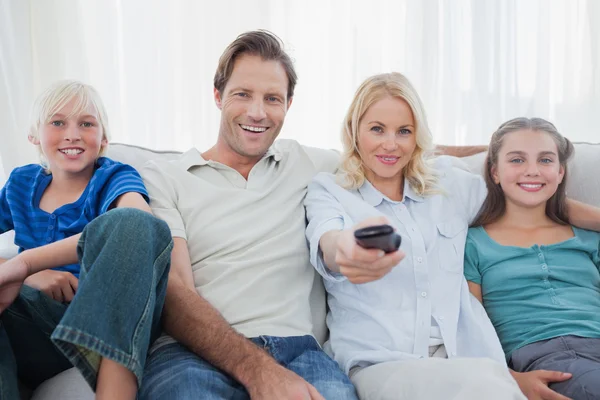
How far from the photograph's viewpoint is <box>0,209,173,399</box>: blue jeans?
3.31 ft

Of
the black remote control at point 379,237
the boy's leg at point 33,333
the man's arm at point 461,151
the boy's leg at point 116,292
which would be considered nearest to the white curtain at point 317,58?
the man's arm at point 461,151

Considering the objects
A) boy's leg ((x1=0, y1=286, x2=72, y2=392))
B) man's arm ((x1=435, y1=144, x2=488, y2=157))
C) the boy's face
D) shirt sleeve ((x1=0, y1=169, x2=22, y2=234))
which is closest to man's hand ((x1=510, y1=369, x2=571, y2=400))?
man's arm ((x1=435, y1=144, x2=488, y2=157))

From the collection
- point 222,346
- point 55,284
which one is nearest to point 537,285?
point 222,346

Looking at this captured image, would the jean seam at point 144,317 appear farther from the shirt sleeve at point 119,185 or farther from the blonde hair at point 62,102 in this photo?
the blonde hair at point 62,102

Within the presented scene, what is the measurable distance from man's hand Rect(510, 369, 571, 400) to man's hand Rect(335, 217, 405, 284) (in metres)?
0.48

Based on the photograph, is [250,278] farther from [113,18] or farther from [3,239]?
[113,18]

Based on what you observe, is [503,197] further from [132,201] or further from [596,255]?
[132,201]

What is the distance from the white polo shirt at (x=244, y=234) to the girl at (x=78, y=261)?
0.38ft

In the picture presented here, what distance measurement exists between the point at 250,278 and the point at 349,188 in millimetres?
348

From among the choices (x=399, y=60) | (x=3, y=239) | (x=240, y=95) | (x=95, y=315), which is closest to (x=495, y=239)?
(x=240, y=95)

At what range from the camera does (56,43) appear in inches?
98.4

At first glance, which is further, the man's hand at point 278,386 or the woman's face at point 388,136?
the woman's face at point 388,136

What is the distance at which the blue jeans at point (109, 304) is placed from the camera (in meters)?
1.01

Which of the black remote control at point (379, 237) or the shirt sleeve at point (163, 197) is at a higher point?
the black remote control at point (379, 237)
